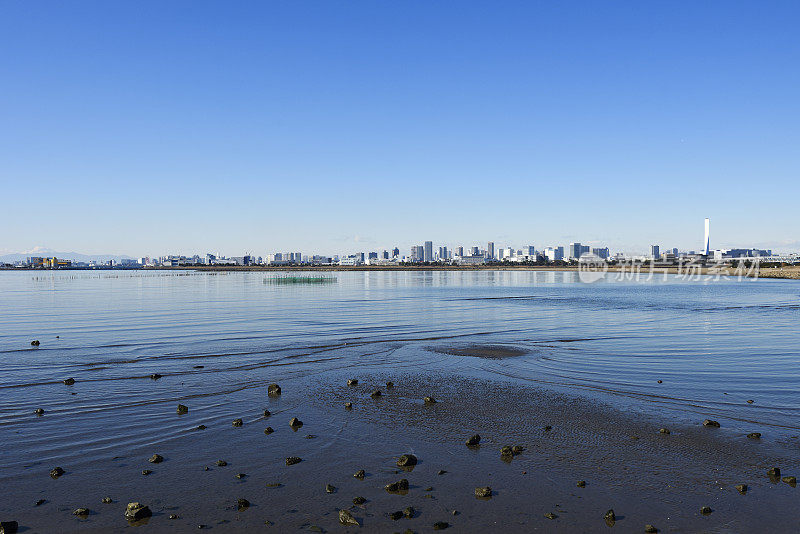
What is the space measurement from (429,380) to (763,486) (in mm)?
10841

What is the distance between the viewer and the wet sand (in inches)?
340

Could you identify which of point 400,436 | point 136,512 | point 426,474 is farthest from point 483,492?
point 136,512

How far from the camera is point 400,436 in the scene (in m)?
12.8

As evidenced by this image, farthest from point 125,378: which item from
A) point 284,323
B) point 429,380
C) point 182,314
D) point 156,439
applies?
point 182,314

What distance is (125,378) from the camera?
1914cm

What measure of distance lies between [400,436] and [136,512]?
601 centimetres

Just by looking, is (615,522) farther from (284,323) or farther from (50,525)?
(284,323)

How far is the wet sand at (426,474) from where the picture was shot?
865 cm

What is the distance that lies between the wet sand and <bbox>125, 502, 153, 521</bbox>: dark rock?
0.22m

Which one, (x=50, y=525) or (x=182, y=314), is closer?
(x=50, y=525)

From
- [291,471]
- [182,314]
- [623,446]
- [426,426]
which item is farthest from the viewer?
[182,314]

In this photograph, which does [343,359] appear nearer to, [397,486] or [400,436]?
[400,436]

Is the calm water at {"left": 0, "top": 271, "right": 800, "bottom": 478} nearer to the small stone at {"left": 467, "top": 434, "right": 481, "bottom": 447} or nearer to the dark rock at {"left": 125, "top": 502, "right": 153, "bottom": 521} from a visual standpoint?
the dark rock at {"left": 125, "top": 502, "right": 153, "bottom": 521}

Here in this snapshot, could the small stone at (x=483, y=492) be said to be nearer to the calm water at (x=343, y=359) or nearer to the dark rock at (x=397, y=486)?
the dark rock at (x=397, y=486)
